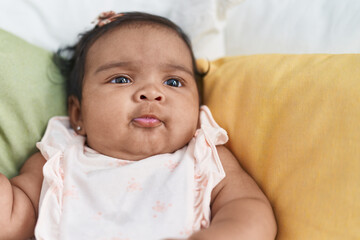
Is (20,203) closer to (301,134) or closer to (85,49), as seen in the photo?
(85,49)

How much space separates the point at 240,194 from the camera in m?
1.03

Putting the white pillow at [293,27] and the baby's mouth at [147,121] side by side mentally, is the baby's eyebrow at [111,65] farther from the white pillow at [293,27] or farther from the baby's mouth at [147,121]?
the white pillow at [293,27]

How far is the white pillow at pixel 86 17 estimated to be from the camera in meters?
1.44

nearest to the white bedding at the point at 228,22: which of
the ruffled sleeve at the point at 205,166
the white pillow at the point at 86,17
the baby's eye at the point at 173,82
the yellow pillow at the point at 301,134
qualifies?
the white pillow at the point at 86,17

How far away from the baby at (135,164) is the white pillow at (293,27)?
38 cm

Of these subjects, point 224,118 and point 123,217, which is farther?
point 224,118

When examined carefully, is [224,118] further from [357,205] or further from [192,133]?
[357,205]

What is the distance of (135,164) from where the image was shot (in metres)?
1.08

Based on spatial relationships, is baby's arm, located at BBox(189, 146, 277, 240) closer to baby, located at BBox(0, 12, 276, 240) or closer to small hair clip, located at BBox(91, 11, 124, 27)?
baby, located at BBox(0, 12, 276, 240)

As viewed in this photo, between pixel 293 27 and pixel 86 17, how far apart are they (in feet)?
2.81

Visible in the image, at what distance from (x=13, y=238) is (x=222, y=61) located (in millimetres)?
936

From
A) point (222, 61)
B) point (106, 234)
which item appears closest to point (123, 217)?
point (106, 234)

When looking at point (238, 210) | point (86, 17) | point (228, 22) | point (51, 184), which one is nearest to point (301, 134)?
point (238, 210)

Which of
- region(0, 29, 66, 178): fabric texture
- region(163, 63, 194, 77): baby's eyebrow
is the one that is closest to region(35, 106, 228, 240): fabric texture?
region(0, 29, 66, 178): fabric texture
